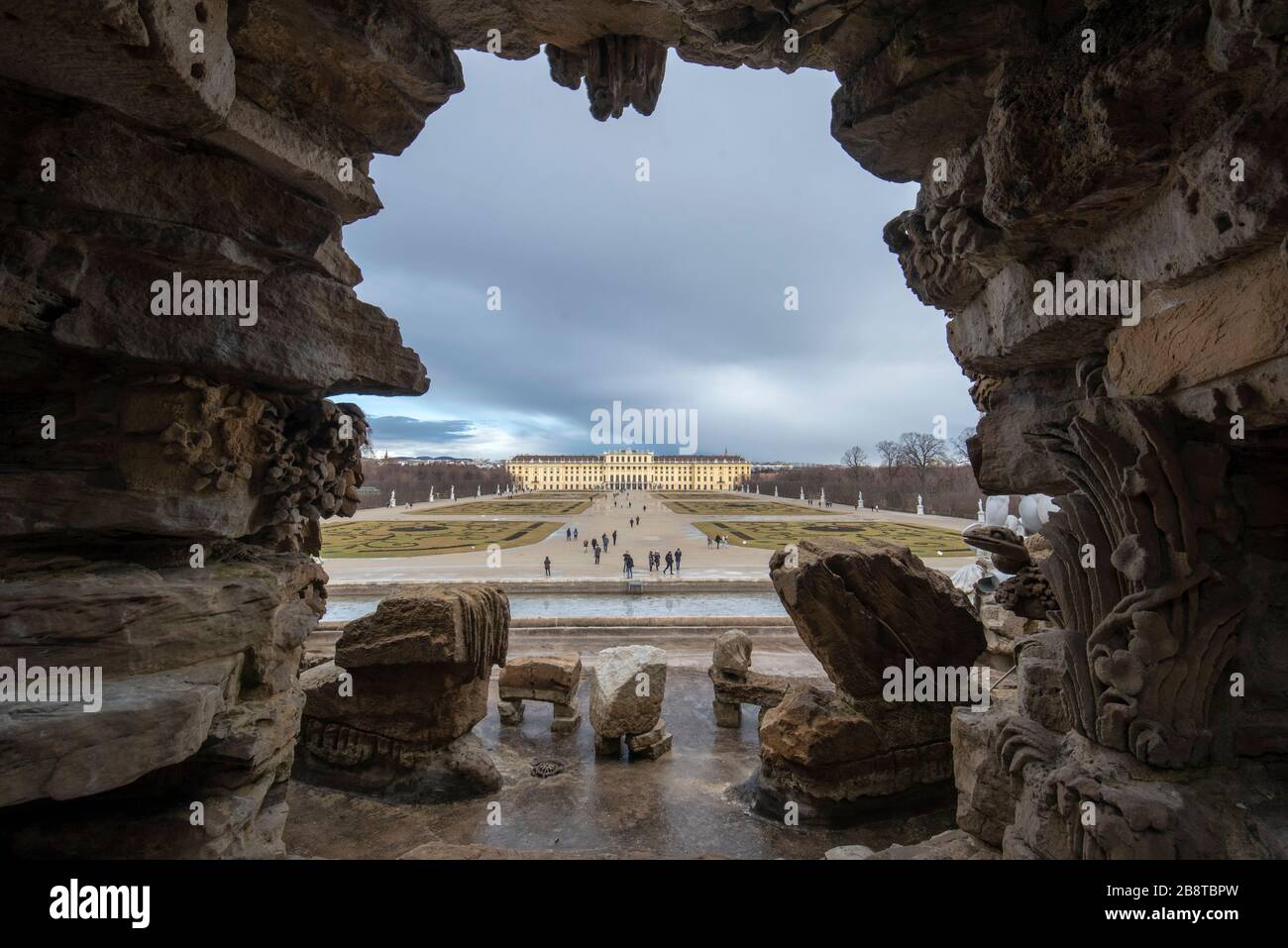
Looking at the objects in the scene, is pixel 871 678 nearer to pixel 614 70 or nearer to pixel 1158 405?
pixel 1158 405

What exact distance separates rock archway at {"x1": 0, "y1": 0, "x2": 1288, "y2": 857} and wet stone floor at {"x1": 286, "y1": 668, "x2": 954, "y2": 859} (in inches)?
108

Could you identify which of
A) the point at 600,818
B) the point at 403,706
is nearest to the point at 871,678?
the point at 600,818

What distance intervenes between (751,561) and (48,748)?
20.6 meters

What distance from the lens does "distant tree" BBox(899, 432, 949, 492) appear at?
170 ft

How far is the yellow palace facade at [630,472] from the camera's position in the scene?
108 metres

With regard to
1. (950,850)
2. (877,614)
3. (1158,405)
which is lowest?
(950,850)

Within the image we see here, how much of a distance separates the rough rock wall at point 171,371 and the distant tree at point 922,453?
52060 mm

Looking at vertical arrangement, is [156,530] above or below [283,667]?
above

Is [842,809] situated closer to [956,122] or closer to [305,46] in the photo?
[956,122]

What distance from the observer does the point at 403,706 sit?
21.8 feet

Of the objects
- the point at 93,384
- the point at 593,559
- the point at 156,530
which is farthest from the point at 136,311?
the point at 593,559

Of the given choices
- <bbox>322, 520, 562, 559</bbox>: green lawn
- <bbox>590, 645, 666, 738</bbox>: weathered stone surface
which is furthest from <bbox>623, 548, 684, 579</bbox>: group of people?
<bbox>590, 645, 666, 738</bbox>: weathered stone surface

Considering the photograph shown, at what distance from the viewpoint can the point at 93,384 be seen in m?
3.27

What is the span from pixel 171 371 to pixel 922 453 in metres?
56.7
